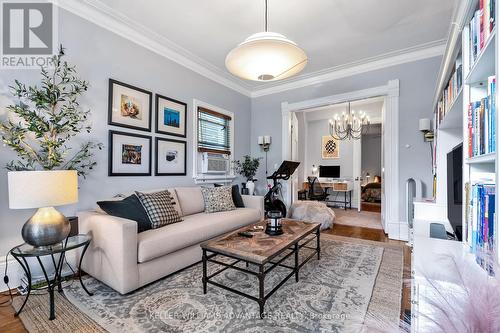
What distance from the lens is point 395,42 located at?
334 cm

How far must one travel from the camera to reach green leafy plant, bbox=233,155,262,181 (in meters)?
4.75

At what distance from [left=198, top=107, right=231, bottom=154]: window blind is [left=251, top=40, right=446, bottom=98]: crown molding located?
4.40ft

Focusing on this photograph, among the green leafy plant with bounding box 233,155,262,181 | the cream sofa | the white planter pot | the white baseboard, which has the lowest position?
the white baseboard

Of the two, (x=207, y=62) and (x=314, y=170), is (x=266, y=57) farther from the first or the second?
(x=314, y=170)

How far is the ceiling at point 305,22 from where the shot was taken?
2570 mm

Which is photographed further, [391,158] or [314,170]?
[314,170]

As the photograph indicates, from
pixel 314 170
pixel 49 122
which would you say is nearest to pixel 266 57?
pixel 49 122

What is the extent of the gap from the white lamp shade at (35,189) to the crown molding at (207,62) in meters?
1.96

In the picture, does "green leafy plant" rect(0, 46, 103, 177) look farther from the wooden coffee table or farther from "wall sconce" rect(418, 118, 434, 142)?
"wall sconce" rect(418, 118, 434, 142)

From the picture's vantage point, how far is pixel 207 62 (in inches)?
154

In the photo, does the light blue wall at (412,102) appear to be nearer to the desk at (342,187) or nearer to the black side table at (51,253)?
the desk at (342,187)

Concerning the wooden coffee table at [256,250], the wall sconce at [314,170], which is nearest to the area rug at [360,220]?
the wall sconce at [314,170]

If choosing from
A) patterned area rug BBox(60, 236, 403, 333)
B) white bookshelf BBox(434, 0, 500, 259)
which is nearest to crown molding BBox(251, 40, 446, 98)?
white bookshelf BBox(434, 0, 500, 259)

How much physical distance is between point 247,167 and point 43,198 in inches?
135
